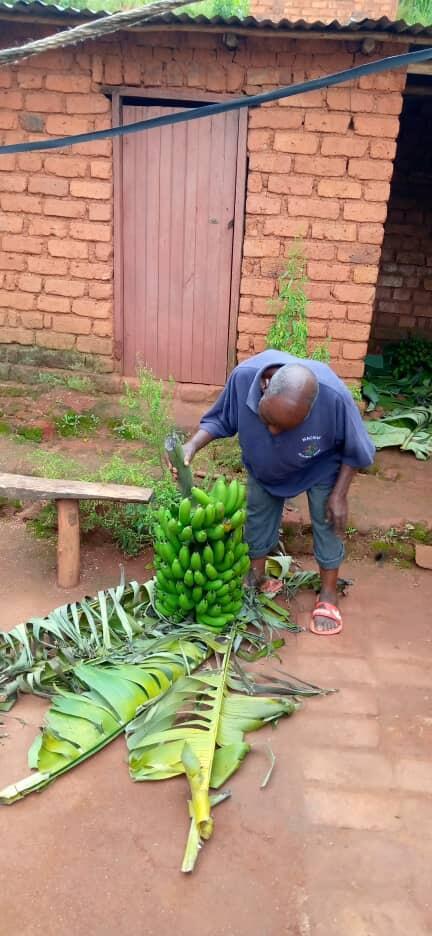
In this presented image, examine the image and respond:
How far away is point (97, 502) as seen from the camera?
15.1 ft

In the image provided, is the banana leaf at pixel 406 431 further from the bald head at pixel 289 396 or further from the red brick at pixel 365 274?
the bald head at pixel 289 396

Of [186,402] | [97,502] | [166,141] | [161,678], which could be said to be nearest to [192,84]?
[166,141]

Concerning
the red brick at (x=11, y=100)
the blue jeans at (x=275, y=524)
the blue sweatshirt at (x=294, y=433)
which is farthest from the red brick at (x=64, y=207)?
the blue jeans at (x=275, y=524)

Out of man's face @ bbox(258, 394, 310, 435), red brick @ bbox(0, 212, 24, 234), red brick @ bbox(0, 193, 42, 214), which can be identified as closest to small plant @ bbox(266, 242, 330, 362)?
red brick @ bbox(0, 193, 42, 214)

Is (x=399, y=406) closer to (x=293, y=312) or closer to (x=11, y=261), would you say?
(x=293, y=312)

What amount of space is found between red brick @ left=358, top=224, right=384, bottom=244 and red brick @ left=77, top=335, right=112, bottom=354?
2318mm

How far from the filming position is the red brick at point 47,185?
231 inches

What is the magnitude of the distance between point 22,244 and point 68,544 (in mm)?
3206

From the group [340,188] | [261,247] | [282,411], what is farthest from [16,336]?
[282,411]

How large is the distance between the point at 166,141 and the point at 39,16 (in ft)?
4.10

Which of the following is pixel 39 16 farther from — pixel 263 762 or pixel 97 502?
pixel 263 762

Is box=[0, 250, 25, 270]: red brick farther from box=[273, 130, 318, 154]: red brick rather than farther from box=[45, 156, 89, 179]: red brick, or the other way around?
box=[273, 130, 318, 154]: red brick

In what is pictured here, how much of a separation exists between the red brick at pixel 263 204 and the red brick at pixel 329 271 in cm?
51

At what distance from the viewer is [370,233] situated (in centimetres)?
564
